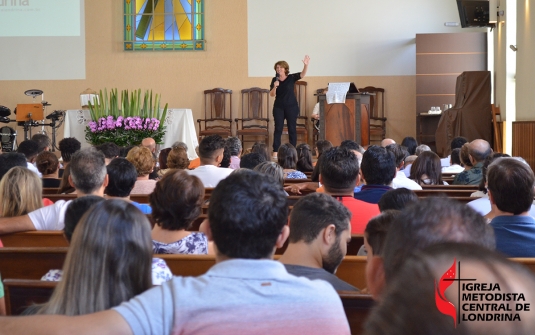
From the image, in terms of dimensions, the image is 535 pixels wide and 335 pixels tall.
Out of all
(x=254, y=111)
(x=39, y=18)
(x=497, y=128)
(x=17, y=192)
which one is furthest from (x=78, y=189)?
(x=39, y=18)

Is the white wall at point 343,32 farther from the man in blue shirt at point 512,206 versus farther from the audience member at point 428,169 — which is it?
the man in blue shirt at point 512,206

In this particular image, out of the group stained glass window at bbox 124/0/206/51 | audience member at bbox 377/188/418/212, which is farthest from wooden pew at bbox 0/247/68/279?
stained glass window at bbox 124/0/206/51

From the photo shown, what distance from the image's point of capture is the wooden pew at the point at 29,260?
2.31m

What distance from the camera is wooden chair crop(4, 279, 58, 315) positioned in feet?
5.92

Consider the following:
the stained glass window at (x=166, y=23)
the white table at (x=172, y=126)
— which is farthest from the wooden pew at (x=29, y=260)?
the stained glass window at (x=166, y=23)

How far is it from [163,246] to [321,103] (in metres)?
6.49

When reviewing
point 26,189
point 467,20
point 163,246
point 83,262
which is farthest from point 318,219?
point 467,20

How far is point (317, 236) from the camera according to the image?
A: 6.64ft

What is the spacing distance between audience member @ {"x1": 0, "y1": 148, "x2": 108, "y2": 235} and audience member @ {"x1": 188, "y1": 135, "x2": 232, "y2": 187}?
149cm

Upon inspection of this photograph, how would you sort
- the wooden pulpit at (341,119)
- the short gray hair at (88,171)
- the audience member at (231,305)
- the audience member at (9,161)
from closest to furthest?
1. the audience member at (231,305)
2. the short gray hair at (88,171)
3. the audience member at (9,161)
4. the wooden pulpit at (341,119)

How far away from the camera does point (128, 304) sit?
3.80 ft

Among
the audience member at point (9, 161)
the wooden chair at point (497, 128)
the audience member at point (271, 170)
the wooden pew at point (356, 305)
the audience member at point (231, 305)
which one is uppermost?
the wooden chair at point (497, 128)

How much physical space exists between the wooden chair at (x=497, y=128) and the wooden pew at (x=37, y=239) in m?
7.66

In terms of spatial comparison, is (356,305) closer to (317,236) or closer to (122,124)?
(317,236)
